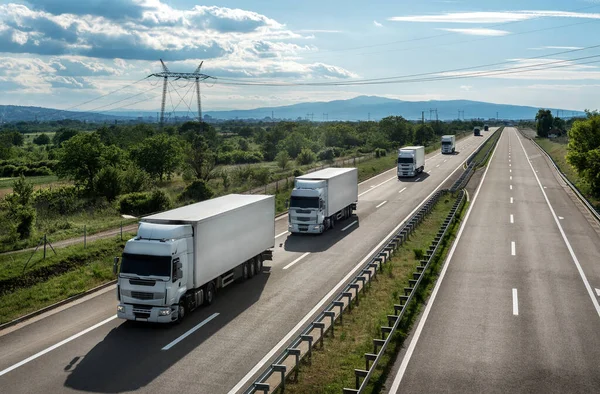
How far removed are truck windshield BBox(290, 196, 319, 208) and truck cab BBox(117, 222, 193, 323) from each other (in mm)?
15412

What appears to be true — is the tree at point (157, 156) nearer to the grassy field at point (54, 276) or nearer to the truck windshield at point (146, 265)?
the grassy field at point (54, 276)

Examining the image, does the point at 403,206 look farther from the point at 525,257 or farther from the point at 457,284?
the point at 457,284

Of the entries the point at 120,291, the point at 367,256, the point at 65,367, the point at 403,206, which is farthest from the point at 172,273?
the point at 403,206

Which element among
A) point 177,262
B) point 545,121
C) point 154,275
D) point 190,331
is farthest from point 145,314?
point 545,121

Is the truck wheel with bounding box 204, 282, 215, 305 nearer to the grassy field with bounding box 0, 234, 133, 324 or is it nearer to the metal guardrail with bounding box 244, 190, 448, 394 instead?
the metal guardrail with bounding box 244, 190, 448, 394

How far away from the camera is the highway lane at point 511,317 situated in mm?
14180

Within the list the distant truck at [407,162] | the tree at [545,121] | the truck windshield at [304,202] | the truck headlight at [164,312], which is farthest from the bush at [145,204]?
the tree at [545,121]

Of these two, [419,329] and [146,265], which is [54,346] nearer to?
[146,265]

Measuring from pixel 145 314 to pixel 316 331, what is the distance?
17.9 ft

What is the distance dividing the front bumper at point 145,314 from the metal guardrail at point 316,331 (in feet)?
13.5

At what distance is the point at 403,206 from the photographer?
4509 centimetres

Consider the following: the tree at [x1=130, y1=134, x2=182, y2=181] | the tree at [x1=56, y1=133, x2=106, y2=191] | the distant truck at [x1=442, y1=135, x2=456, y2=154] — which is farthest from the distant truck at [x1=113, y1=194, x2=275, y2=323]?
the distant truck at [x1=442, y1=135, x2=456, y2=154]

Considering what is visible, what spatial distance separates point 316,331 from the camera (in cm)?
1755

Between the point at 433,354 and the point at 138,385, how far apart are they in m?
7.82
